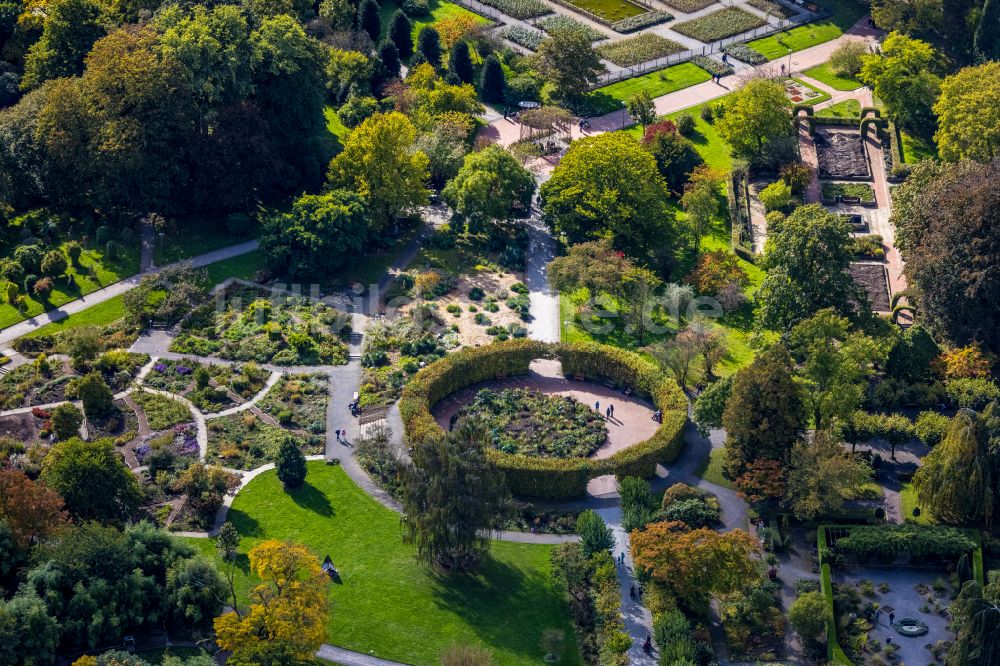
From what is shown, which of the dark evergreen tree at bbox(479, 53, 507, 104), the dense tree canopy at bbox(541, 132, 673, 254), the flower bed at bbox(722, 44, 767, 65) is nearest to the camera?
the dense tree canopy at bbox(541, 132, 673, 254)

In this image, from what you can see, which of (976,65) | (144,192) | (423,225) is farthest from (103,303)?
(976,65)

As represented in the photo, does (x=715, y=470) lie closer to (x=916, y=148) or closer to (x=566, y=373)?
(x=566, y=373)

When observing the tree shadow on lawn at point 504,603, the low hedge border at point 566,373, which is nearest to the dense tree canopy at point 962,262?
the low hedge border at point 566,373

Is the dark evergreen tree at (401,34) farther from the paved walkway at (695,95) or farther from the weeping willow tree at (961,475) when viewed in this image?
the weeping willow tree at (961,475)

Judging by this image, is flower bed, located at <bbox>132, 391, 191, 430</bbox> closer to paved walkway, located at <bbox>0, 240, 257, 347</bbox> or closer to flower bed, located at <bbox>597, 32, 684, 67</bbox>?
paved walkway, located at <bbox>0, 240, 257, 347</bbox>

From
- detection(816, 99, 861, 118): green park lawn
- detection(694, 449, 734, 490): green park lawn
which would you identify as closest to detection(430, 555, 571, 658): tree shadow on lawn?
detection(694, 449, 734, 490): green park lawn

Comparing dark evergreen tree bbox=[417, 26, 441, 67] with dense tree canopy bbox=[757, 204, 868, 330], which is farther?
dark evergreen tree bbox=[417, 26, 441, 67]
